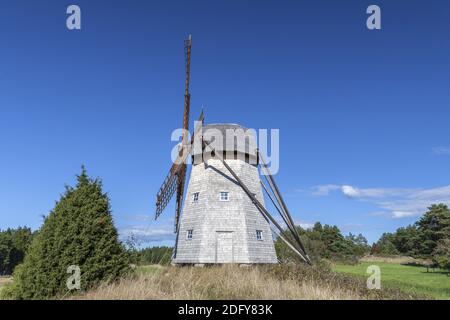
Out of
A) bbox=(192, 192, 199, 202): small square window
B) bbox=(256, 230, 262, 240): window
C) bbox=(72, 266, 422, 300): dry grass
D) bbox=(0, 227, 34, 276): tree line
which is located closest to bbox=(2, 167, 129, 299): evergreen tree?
bbox=(72, 266, 422, 300): dry grass

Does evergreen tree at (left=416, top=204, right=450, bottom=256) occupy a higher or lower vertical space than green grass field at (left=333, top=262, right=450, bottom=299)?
higher

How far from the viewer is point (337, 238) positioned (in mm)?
70500

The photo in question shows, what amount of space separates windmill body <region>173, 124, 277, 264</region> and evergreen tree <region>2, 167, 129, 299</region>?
9.29 meters

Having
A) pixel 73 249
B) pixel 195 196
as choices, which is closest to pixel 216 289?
pixel 73 249

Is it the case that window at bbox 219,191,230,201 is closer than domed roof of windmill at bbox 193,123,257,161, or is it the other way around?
window at bbox 219,191,230,201

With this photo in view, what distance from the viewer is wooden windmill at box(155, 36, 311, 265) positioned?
2022 centimetres

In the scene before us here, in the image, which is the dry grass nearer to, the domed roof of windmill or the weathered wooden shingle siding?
the weathered wooden shingle siding

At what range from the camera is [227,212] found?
20906mm

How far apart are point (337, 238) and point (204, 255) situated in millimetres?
56106

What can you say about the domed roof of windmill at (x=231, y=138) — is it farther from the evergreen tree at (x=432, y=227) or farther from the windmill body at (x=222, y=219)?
the evergreen tree at (x=432, y=227)

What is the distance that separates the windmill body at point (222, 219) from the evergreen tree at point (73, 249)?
9.29 meters
